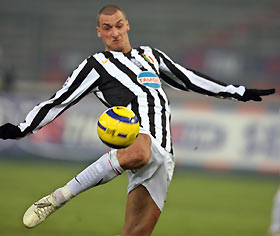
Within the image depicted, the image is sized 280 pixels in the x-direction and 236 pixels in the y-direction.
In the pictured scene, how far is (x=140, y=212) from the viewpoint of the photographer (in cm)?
431

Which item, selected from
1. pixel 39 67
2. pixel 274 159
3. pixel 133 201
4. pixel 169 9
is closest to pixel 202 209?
pixel 274 159

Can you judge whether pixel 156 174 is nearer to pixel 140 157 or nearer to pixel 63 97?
pixel 140 157

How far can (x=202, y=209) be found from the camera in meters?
7.94

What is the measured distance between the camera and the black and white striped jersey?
169 inches

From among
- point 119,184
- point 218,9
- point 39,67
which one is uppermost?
point 218,9

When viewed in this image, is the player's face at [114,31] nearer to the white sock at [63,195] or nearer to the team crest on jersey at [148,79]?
the team crest on jersey at [148,79]

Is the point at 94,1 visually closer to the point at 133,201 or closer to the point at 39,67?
the point at 39,67

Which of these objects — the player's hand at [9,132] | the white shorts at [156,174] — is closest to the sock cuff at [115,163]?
the white shorts at [156,174]

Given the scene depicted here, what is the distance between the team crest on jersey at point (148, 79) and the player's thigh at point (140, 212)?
0.71m

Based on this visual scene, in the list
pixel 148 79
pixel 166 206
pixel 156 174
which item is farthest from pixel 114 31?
pixel 166 206

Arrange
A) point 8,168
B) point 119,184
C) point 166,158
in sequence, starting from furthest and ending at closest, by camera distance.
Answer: point 8,168, point 119,184, point 166,158

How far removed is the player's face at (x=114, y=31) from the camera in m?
4.56

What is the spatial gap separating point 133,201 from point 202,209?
377cm

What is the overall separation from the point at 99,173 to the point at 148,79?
0.79 m
